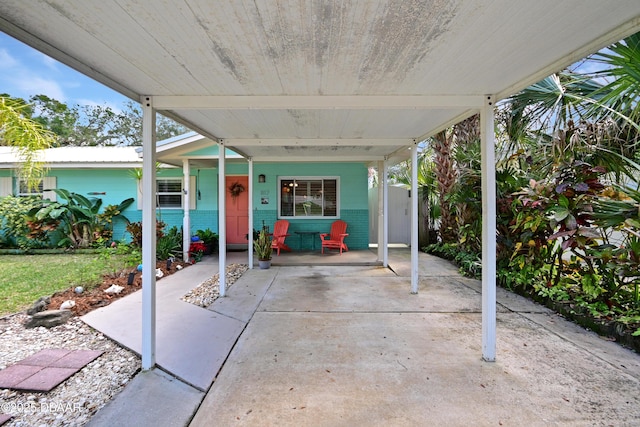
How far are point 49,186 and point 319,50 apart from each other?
1090cm

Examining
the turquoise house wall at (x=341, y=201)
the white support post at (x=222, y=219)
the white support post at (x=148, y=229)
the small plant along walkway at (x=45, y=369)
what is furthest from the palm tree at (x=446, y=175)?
the small plant along walkway at (x=45, y=369)

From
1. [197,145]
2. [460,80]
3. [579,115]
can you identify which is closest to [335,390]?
[460,80]

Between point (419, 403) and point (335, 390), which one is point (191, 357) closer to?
point (335, 390)

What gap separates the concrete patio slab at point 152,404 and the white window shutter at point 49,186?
30.3 feet

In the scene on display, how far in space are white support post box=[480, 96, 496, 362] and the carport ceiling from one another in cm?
29

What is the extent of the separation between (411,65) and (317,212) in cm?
687

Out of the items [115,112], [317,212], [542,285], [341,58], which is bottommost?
[542,285]

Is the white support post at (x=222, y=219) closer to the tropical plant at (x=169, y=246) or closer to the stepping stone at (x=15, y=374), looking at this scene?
the stepping stone at (x=15, y=374)

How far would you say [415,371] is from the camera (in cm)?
266

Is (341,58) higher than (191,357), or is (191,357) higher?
(341,58)

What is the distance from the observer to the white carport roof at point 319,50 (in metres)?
1.62

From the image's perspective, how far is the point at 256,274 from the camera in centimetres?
616

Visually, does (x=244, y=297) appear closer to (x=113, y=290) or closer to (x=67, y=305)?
(x=113, y=290)

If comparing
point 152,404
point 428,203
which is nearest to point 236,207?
point 428,203
